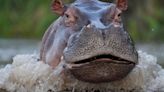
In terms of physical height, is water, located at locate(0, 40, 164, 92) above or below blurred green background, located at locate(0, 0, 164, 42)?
above

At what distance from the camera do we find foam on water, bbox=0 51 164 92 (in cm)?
604

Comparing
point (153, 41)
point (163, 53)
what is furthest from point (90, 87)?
point (153, 41)

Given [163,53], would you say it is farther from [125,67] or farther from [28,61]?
[125,67]

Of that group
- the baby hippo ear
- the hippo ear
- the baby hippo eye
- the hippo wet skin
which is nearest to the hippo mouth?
the hippo wet skin

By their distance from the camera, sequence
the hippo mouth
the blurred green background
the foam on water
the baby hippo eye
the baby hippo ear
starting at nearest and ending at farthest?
the hippo mouth → the foam on water → the baby hippo eye → the baby hippo ear → the blurred green background

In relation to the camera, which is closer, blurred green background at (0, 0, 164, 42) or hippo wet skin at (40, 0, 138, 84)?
hippo wet skin at (40, 0, 138, 84)

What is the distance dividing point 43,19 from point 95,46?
14544 millimetres

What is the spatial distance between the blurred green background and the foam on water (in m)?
12.1

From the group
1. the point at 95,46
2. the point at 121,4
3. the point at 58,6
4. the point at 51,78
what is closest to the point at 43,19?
the point at 58,6

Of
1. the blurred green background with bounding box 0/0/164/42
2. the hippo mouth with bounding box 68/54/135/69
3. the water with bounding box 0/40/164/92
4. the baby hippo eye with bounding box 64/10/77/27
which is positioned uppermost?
the baby hippo eye with bounding box 64/10/77/27

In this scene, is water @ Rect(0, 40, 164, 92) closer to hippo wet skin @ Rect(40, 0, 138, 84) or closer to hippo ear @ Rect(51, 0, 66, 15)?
hippo wet skin @ Rect(40, 0, 138, 84)

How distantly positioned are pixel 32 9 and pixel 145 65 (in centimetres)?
1463

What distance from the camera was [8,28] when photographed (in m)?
21.6

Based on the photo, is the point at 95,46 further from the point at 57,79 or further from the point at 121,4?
the point at 121,4
